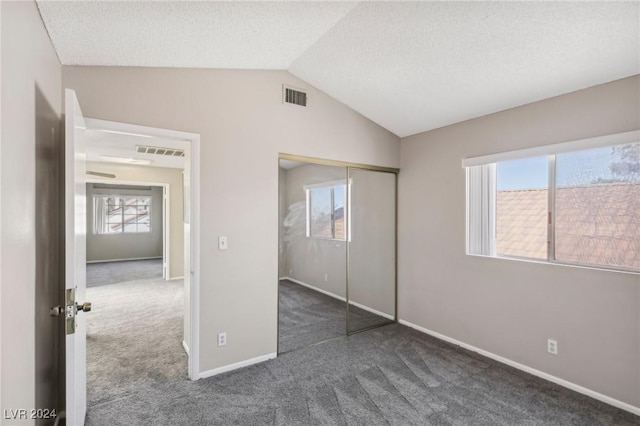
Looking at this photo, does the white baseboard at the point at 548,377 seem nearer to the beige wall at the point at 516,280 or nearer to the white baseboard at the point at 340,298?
the beige wall at the point at 516,280

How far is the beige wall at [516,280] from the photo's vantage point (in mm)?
2301

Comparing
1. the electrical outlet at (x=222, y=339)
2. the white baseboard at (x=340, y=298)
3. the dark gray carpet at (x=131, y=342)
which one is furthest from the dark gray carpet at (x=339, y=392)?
the white baseboard at (x=340, y=298)

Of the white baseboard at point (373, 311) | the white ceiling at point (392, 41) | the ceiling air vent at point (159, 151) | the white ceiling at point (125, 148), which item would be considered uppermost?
the white ceiling at point (392, 41)

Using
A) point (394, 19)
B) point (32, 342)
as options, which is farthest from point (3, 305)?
point (394, 19)

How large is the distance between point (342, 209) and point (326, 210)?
0.21m

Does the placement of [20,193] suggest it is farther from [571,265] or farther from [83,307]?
[571,265]

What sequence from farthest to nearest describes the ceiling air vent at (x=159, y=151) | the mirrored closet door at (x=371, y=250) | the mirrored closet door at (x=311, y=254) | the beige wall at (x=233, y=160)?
the ceiling air vent at (x=159, y=151) → the mirrored closet door at (x=371, y=250) → the mirrored closet door at (x=311, y=254) → the beige wall at (x=233, y=160)

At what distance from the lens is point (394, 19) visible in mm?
2150

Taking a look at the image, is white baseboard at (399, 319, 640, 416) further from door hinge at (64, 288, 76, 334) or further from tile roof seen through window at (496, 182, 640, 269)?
door hinge at (64, 288, 76, 334)

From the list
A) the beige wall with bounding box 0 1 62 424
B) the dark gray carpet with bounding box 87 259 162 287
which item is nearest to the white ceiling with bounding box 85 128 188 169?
the beige wall with bounding box 0 1 62 424

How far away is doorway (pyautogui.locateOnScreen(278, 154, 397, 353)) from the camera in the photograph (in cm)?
326

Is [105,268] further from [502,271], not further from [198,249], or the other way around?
[502,271]

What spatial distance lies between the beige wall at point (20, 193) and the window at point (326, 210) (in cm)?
229

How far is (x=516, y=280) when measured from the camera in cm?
289
